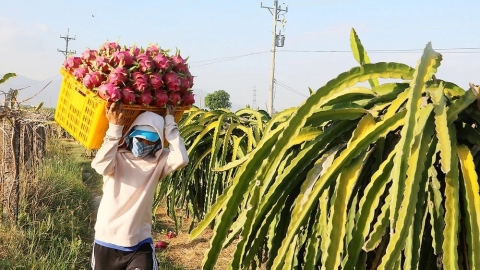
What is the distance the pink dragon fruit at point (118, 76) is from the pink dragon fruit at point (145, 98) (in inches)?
4.1

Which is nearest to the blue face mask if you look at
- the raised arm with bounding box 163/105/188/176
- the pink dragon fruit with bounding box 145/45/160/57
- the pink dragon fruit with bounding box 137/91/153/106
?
the raised arm with bounding box 163/105/188/176

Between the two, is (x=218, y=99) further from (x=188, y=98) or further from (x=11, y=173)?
(x=188, y=98)

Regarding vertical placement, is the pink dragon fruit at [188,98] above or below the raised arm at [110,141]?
above

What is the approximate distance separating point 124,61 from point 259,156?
106cm

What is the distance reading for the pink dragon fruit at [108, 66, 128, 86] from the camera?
221 centimetres

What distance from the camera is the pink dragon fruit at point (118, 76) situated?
221cm

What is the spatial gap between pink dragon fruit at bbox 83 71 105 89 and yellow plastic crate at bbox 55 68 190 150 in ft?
0.11

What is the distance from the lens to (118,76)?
221cm

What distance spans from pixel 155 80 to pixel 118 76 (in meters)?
0.18

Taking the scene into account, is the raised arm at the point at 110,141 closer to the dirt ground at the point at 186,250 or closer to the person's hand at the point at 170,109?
the person's hand at the point at 170,109

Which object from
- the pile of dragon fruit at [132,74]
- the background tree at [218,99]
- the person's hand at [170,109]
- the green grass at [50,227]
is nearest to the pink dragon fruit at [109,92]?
the pile of dragon fruit at [132,74]

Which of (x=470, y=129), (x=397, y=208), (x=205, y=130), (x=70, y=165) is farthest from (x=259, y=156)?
(x=70, y=165)

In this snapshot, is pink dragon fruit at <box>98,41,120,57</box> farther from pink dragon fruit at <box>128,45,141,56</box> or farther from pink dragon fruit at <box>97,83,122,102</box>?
pink dragon fruit at <box>97,83,122,102</box>

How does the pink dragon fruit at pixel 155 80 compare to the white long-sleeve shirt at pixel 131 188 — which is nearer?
the pink dragon fruit at pixel 155 80
